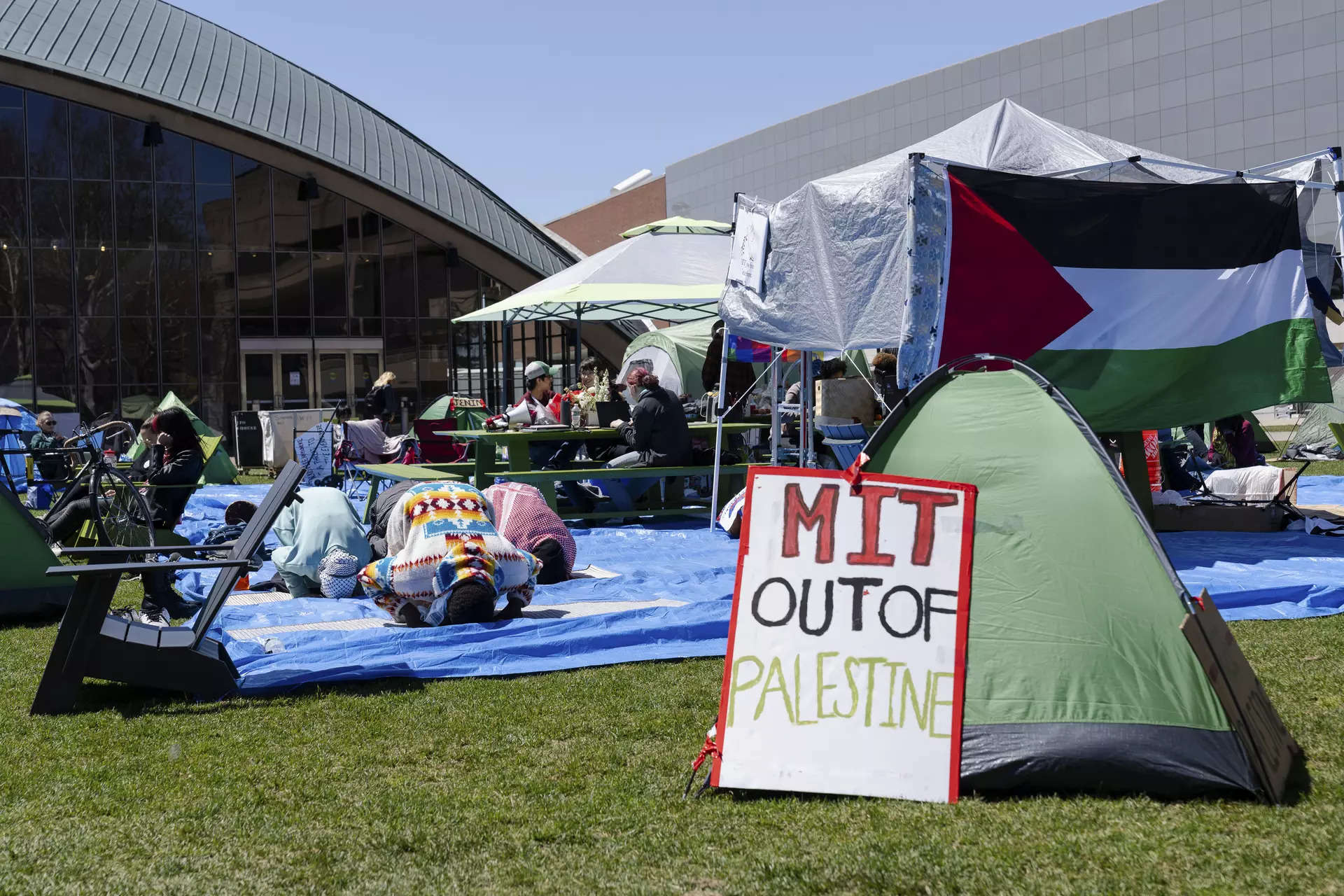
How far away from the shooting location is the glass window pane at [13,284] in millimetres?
25188

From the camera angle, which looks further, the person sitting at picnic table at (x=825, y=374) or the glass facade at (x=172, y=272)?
the glass facade at (x=172, y=272)

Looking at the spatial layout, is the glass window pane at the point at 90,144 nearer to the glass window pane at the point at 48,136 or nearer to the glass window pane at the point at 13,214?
the glass window pane at the point at 48,136

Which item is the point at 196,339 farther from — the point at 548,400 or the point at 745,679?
the point at 745,679

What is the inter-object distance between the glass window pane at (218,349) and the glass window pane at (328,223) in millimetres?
2655

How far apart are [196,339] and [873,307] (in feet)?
70.6

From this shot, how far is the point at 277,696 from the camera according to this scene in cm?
519

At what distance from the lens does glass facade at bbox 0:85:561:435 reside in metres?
25.4

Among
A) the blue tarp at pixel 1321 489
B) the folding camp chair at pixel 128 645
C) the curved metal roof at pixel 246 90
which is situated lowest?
the blue tarp at pixel 1321 489

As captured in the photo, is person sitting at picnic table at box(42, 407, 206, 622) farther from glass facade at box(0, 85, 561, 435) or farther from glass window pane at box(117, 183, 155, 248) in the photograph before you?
glass window pane at box(117, 183, 155, 248)

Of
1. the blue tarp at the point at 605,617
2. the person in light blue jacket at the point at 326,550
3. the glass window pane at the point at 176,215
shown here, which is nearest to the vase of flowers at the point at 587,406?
the blue tarp at the point at 605,617

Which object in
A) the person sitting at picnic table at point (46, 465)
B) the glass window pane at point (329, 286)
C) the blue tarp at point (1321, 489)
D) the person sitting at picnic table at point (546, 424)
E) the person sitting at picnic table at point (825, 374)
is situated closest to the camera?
the person sitting at picnic table at point (46, 465)

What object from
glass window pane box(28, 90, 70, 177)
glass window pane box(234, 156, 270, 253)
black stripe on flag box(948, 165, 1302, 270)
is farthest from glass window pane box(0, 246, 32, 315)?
black stripe on flag box(948, 165, 1302, 270)

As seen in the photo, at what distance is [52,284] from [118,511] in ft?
63.3

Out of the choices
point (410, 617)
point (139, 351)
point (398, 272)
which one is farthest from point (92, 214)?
point (410, 617)
